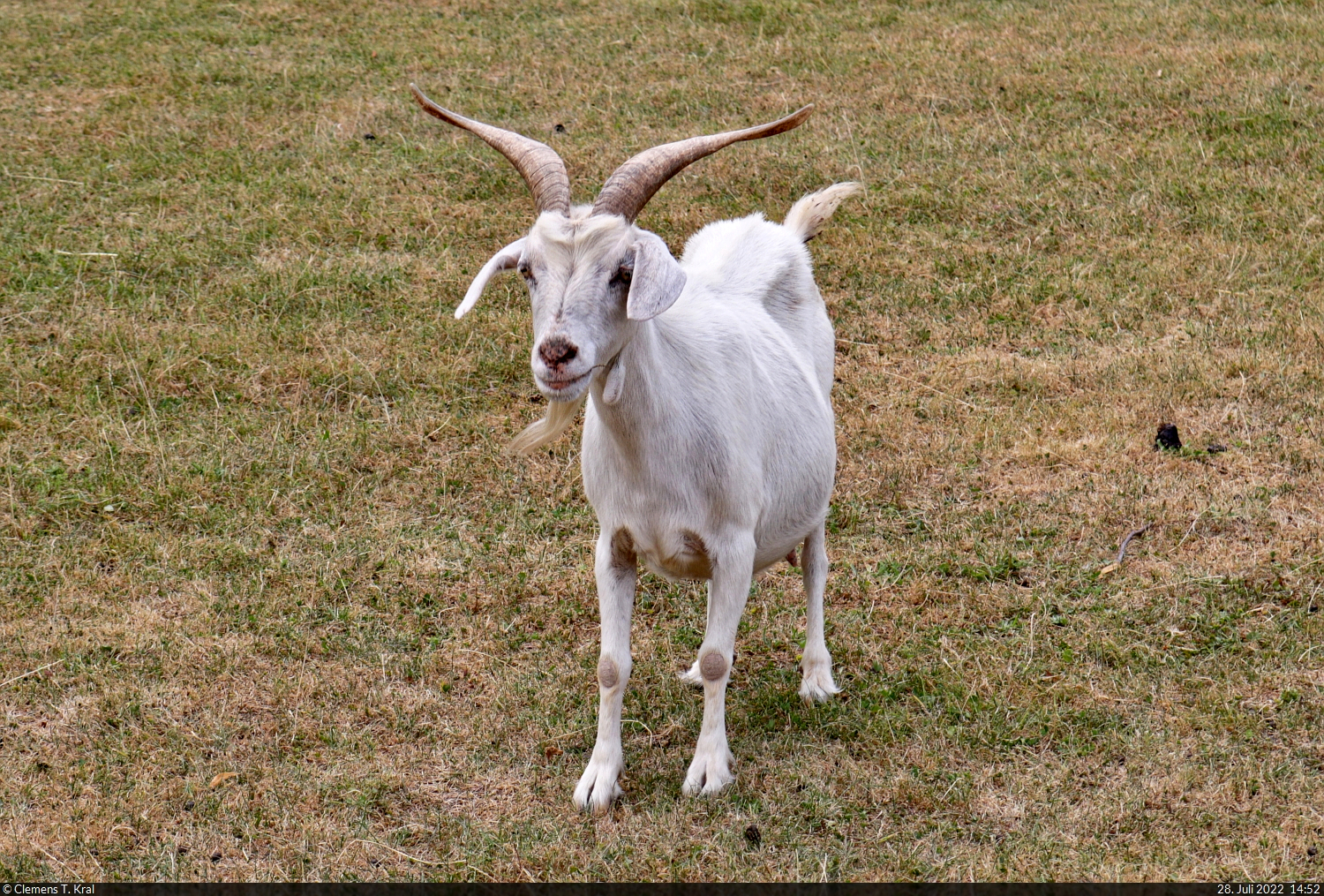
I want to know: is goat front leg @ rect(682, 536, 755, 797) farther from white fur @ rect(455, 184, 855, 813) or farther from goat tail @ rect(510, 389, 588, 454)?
goat tail @ rect(510, 389, 588, 454)

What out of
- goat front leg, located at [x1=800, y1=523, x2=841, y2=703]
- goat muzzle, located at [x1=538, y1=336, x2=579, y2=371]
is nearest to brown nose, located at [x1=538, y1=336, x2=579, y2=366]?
goat muzzle, located at [x1=538, y1=336, x2=579, y2=371]

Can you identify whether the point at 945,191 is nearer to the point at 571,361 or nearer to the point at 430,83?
the point at 430,83

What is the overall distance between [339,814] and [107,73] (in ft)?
28.3

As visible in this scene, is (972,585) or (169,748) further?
(972,585)

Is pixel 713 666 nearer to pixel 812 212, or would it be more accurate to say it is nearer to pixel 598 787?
pixel 598 787

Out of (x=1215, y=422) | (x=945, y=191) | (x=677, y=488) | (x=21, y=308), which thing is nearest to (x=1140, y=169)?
(x=945, y=191)

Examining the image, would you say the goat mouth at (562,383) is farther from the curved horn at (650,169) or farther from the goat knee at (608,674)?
the goat knee at (608,674)

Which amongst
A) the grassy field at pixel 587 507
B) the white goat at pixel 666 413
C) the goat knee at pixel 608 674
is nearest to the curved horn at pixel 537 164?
the white goat at pixel 666 413

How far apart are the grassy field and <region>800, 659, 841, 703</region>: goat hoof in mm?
119

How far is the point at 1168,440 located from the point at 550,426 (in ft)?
11.7

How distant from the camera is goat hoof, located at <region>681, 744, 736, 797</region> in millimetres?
4480

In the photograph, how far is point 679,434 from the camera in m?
4.21

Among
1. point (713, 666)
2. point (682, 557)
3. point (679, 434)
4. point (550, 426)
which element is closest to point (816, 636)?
point (713, 666)

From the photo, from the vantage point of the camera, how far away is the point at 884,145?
1000 cm
